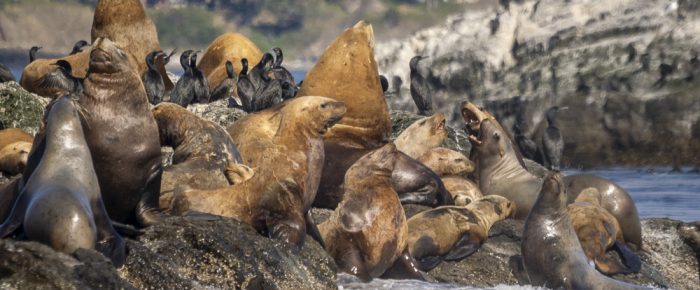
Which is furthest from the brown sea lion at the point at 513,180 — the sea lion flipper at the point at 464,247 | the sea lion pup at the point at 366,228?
the sea lion pup at the point at 366,228

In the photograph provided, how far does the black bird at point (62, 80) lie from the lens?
46.1 feet

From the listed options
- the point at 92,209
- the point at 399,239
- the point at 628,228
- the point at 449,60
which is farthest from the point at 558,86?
the point at 92,209

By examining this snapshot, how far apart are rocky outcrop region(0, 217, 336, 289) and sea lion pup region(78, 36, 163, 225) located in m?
0.42

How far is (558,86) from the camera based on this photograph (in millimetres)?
34219

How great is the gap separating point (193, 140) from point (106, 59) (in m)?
1.86

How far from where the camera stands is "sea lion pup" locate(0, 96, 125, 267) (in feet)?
22.3

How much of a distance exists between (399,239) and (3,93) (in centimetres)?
425

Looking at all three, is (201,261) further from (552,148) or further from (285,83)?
(552,148)

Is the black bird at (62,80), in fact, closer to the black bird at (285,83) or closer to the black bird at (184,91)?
the black bird at (184,91)

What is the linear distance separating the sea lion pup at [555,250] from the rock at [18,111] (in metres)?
4.40

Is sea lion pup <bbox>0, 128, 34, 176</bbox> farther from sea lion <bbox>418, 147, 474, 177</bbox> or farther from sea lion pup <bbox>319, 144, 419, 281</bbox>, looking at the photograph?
sea lion <bbox>418, 147, 474, 177</bbox>

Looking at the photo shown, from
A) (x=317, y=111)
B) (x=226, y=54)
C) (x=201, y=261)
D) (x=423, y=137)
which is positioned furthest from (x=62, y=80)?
(x=201, y=261)

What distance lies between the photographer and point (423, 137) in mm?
12891

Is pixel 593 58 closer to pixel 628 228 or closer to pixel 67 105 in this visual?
pixel 628 228
